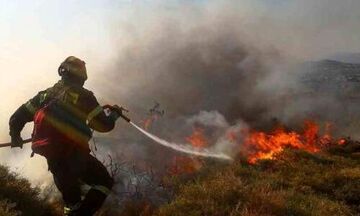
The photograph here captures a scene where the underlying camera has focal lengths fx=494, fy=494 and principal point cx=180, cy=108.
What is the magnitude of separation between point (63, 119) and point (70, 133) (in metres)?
0.17

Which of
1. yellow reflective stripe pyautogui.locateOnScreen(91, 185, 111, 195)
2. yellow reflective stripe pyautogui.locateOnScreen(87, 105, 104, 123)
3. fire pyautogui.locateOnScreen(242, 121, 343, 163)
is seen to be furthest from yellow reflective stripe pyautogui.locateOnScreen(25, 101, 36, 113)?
fire pyautogui.locateOnScreen(242, 121, 343, 163)

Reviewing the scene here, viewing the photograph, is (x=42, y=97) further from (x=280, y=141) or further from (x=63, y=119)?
(x=280, y=141)

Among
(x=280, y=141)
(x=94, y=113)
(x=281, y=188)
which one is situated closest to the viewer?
(x=94, y=113)

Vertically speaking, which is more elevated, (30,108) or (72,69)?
(72,69)

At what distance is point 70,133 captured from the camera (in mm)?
5480

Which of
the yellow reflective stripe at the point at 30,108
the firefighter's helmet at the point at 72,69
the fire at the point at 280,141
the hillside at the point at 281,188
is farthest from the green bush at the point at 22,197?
the fire at the point at 280,141

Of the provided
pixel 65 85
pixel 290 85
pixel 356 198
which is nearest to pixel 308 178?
pixel 356 198

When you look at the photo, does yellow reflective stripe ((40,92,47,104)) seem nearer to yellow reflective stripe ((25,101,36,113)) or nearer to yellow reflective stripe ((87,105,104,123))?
yellow reflective stripe ((25,101,36,113))

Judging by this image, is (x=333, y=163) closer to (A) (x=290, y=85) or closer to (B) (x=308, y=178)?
(B) (x=308, y=178)

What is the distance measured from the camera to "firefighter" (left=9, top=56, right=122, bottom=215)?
5.41m

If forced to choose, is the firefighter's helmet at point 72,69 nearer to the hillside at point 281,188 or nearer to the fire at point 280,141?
the hillside at point 281,188

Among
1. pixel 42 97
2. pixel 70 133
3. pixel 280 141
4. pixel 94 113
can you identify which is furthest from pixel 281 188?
pixel 280 141

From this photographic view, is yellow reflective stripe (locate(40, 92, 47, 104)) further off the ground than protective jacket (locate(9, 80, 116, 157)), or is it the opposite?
yellow reflective stripe (locate(40, 92, 47, 104))

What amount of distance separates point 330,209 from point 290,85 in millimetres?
14930
